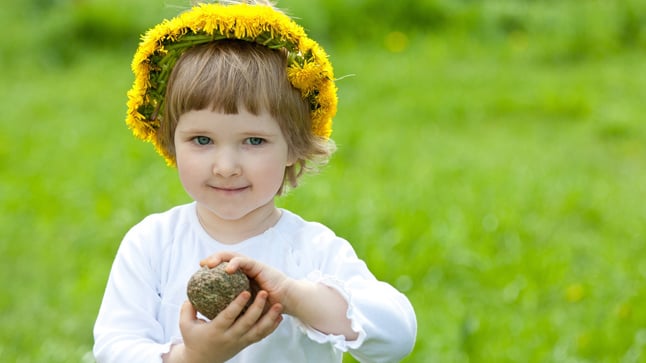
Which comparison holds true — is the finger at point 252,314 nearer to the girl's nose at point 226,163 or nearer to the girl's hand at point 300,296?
the girl's hand at point 300,296

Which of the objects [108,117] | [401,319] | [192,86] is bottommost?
[108,117]

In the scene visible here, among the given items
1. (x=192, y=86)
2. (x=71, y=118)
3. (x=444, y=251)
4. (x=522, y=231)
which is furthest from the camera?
(x=71, y=118)

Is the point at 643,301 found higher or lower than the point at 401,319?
lower

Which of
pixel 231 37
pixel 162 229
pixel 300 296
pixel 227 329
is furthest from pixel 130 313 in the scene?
pixel 231 37

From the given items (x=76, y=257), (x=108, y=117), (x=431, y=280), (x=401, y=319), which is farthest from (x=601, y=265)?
(x=108, y=117)

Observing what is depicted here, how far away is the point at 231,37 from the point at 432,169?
426 cm

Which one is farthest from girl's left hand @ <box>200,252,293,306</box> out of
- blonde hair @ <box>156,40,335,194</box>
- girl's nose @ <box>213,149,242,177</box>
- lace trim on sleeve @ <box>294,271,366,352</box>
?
blonde hair @ <box>156,40,335,194</box>

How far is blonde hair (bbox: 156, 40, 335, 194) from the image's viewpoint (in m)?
2.63

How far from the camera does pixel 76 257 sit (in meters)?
5.78

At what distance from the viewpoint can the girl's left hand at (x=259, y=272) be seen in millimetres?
2449

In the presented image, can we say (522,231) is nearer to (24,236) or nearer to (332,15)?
(24,236)

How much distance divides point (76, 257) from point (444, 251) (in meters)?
1.85

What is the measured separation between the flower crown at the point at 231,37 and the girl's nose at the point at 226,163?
0.83 feet

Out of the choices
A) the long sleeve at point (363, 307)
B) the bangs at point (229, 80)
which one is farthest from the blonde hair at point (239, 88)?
the long sleeve at point (363, 307)
